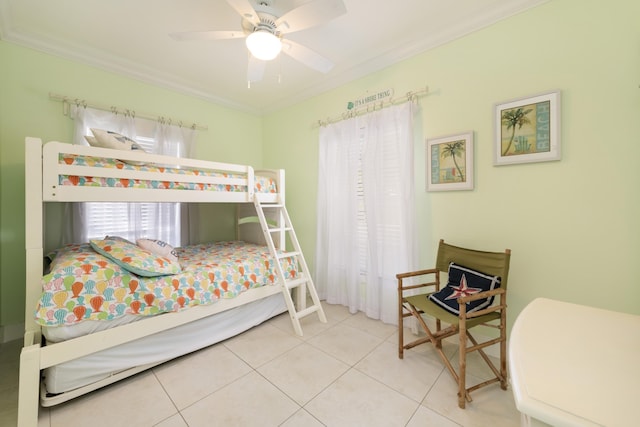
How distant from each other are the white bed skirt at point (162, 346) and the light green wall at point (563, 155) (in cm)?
172

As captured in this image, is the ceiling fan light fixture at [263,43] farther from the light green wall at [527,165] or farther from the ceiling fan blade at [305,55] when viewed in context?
the light green wall at [527,165]

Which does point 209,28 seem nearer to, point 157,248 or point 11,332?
point 157,248

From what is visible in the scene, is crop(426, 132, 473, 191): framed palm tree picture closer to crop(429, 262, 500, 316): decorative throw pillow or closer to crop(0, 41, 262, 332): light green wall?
crop(429, 262, 500, 316): decorative throw pillow

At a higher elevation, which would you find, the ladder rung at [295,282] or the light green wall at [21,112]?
the light green wall at [21,112]

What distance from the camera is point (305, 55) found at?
6.30 feet

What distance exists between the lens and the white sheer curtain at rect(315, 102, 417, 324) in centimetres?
238

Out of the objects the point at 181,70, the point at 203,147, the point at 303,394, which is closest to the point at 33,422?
the point at 303,394

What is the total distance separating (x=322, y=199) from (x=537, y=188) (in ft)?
6.42

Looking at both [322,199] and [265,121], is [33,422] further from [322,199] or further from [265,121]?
[265,121]

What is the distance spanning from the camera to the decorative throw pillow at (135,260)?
1.75 metres

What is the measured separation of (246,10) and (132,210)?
232cm

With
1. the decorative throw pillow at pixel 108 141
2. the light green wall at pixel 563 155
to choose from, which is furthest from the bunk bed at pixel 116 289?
the light green wall at pixel 563 155

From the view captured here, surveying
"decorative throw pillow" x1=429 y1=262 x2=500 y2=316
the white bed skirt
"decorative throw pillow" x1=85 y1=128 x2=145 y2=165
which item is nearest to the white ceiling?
"decorative throw pillow" x1=85 y1=128 x2=145 y2=165

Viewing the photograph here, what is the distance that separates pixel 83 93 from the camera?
2480mm
